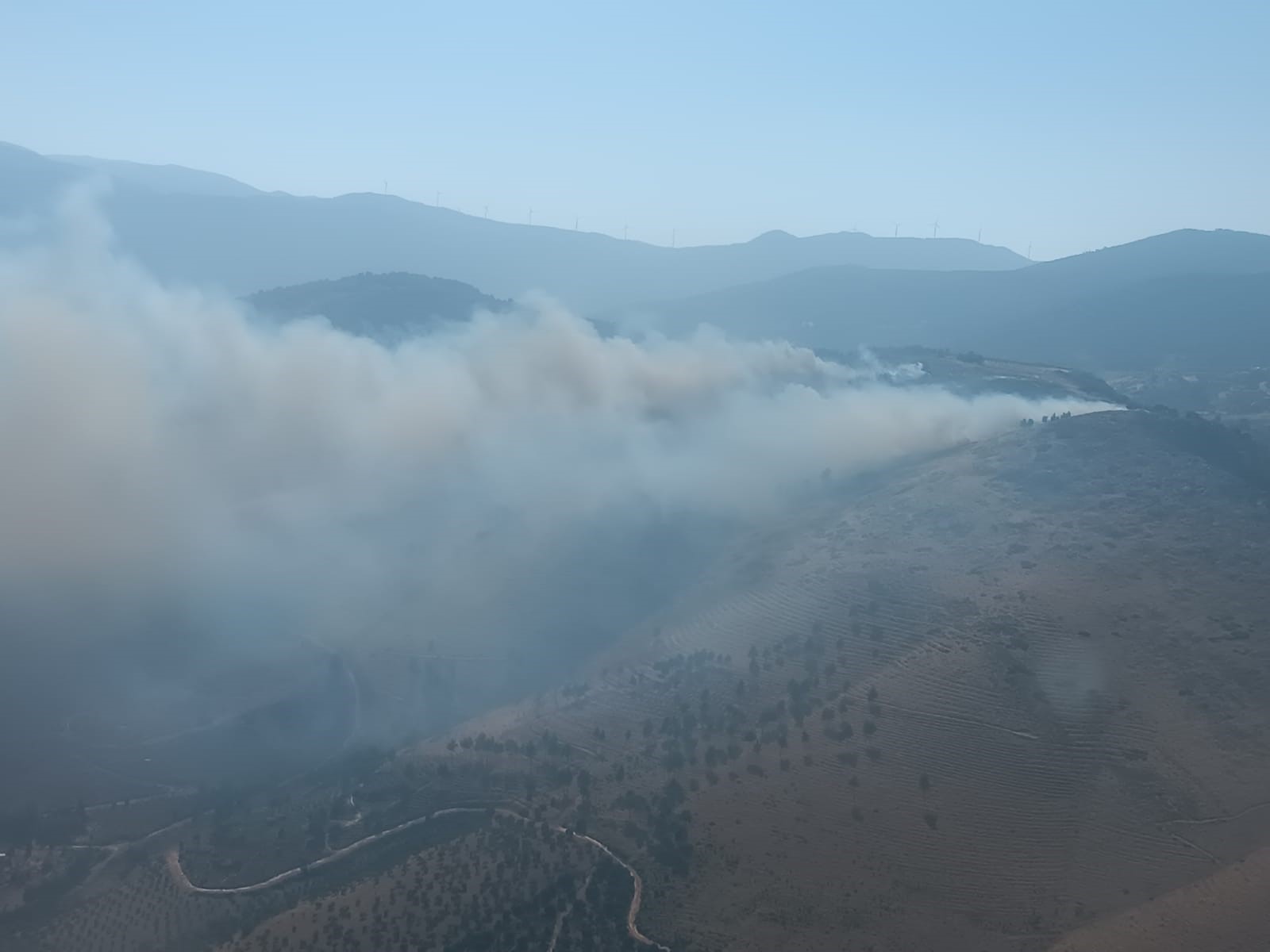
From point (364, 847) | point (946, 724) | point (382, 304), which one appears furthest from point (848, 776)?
point (382, 304)

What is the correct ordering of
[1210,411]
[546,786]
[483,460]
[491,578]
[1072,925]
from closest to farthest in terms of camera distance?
[1072,925]
[546,786]
[491,578]
[483,460]
[1210,411]

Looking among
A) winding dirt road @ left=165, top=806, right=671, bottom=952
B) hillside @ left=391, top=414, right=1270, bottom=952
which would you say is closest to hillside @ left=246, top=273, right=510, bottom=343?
hillside @ left=391, top=414, right=1270, bottom=952

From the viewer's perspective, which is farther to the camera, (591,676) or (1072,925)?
(591,676)

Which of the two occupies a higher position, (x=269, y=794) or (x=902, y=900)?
(x=902, y=900)

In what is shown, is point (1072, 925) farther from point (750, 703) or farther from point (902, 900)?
point (750, 703)

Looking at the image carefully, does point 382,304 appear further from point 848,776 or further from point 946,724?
point 848,776

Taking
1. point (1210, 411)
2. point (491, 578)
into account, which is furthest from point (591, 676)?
point (1210, 411)
